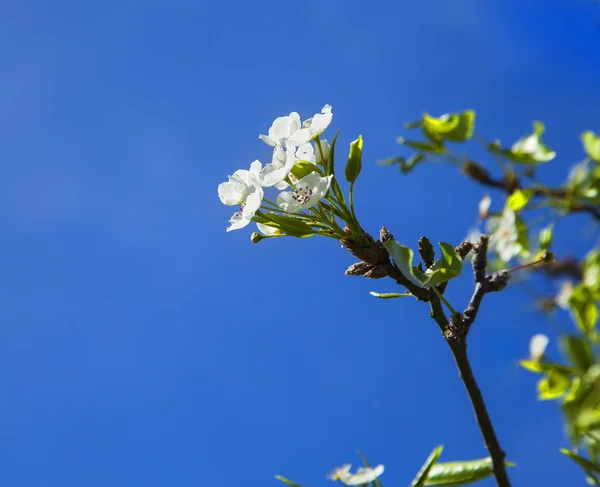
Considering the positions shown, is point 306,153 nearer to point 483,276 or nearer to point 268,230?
point 268,230

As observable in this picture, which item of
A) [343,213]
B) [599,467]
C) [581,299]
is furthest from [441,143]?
[599,467]

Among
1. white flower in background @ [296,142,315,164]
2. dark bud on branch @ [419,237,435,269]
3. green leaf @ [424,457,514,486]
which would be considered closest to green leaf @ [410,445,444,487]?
green leaf @ [424,457,514,486]

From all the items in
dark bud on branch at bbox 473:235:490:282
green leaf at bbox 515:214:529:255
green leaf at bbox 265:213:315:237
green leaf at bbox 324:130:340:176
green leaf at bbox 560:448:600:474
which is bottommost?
green leaf at bbox 560:448:600:474

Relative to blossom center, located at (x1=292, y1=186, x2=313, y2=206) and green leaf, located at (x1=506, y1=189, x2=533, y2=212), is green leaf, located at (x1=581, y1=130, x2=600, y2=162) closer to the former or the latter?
green leaf, located at (x1=506, y1=189, x2=533, y2=212)

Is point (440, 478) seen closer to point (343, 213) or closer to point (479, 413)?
point (479, 413)

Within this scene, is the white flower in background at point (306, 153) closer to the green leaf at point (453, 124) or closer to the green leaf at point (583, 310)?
the green leaf at point (453, 124)

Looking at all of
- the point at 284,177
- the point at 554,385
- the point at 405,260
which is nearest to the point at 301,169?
the point at 284,177
